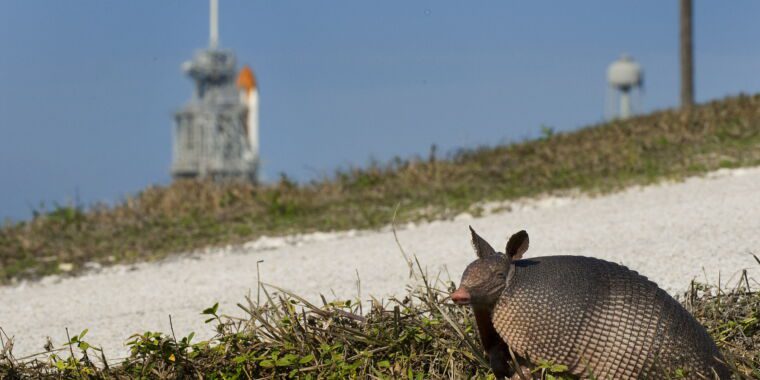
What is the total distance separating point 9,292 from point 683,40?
1752 cm

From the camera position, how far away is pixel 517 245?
3.96m

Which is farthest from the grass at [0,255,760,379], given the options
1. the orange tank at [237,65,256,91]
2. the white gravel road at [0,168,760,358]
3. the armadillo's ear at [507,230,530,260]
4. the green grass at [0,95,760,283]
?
the orange tank at [237,65,256,91]

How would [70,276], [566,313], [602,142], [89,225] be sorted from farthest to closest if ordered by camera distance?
1. [602,142]
2. [89,225]
3. [70,276]
4. [566,313]

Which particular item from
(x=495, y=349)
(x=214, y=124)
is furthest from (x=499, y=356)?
(x=214, y=124)

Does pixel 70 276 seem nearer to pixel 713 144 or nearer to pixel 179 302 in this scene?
pixel 179 302

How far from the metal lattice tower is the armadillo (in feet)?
234

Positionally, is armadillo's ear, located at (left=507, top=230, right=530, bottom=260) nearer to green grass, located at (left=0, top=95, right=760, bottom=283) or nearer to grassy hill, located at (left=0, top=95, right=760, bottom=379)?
grassy hill, located at (left=0, top=95, right=760, bottom=379)

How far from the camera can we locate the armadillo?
380cm

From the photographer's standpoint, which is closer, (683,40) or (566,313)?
(566,313)

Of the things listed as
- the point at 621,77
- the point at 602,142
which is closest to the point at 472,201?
the point at 602,142

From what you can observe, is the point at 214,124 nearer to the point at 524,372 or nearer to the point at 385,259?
the point at 385,259

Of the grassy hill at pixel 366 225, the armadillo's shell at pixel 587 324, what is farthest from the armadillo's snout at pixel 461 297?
the grassy hill at pixel 366 225

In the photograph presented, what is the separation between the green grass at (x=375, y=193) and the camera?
1250cm

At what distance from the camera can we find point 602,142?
16.2 metres
